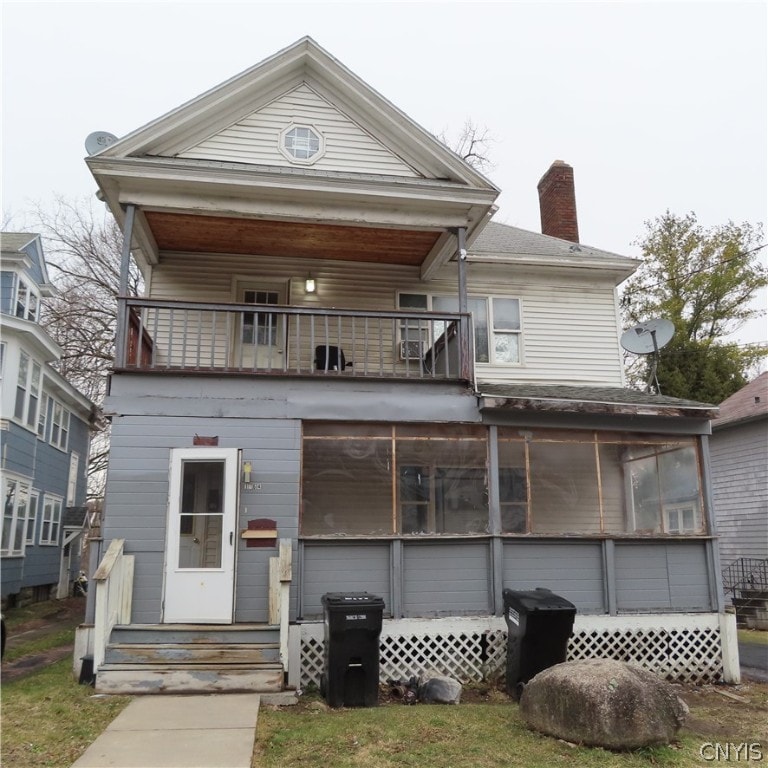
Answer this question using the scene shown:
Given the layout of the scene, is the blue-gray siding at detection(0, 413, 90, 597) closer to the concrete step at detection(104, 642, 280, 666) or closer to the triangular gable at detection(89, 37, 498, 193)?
the triangular gable at detection(89, 37, 498, 193)

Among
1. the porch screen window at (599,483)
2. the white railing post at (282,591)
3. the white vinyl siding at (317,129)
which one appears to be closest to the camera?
the white railing post at (282,591)

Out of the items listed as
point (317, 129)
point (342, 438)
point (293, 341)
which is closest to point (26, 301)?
point (293, 341)

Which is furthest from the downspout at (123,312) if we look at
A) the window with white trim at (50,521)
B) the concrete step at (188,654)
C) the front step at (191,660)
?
the window with white trim at (50,521)

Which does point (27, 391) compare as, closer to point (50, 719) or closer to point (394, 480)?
point (394, 480)

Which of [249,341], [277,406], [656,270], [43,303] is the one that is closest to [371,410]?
[277,406]

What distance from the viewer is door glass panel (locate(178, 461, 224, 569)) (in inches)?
344

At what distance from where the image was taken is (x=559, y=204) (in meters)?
15.3

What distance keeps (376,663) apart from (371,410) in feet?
10.7

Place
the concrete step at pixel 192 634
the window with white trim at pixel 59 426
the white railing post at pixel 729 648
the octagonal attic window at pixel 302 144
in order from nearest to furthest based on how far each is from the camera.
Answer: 1. the concrete step at pixel 192 634
2. the white railing post at pixel 729 648
3. the octagonal attic window at pixel 302 144
4. the window with white trim at pixel 59 426

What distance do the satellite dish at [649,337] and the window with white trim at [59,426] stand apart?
54.8 feet

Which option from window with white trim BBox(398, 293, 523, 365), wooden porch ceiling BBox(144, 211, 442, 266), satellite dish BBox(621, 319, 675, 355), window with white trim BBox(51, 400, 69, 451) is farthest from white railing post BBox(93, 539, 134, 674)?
window with white trim BBox(51, 400, 69, 451)

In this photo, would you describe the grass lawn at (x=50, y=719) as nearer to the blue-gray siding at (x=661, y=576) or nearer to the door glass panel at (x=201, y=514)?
the door glass panel at (x=201, y=514)

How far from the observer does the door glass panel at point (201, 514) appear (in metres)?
8.75
